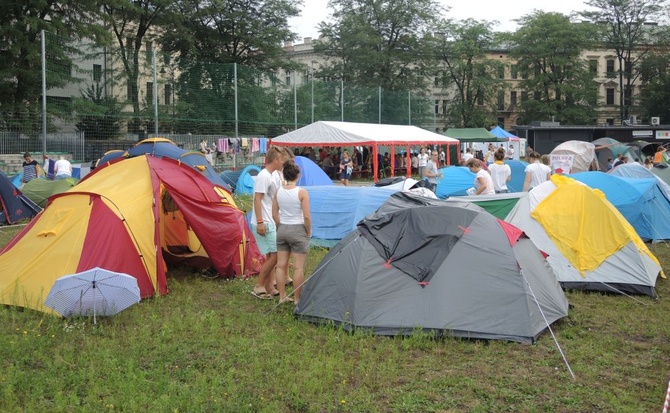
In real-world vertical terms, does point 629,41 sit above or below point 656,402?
above

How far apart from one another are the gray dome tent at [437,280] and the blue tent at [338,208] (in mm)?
4095

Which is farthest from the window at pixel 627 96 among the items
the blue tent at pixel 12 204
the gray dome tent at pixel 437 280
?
the gray dome tent at pixel 437 280

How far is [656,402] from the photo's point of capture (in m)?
4.80

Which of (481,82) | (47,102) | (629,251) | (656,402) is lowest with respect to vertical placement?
(656,402)

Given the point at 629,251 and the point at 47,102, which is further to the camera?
the point at 47,102

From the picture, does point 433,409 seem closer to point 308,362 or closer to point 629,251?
point 308,362

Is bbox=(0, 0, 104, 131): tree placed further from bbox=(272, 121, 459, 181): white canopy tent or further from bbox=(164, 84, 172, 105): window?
bbox=(272, 121, 459, 181): white canopy tent

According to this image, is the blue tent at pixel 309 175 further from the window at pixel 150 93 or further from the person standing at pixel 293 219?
the person standing at pixel 293 219

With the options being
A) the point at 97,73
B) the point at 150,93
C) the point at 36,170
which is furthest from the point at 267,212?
the point at 97,73

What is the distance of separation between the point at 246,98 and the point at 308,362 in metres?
23.0

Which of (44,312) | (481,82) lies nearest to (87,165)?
(44,312)

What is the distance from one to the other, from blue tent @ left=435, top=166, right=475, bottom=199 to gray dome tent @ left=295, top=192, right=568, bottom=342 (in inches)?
373

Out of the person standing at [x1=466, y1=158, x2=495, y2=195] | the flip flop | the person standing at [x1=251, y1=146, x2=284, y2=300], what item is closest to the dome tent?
the person standing at [x1=466, y1=158, x2=495, y2=195]

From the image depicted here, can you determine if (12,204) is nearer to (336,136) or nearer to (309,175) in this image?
(309,175)
